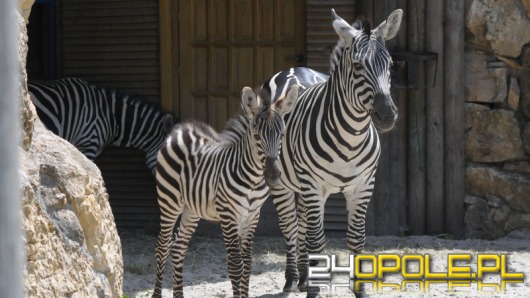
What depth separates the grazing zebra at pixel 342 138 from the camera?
234 inches

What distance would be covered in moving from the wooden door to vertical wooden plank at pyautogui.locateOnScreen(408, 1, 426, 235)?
1201 mm

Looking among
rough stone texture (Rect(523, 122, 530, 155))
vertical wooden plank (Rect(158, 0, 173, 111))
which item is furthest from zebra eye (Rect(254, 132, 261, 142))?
vertical wooden plank (Rect(158, 0, 173, 111))

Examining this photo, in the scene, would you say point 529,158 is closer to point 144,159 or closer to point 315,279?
point 315,279

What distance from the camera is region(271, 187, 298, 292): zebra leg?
679 centimetres

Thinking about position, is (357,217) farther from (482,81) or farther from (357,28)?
(482,81)

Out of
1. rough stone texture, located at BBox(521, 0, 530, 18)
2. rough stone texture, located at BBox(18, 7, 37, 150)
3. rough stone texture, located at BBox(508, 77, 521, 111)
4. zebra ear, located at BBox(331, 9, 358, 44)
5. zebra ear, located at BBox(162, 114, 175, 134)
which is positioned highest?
rough stone texture, located at BBox(521, 0, 530, 18)

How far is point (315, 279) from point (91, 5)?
15.8ft

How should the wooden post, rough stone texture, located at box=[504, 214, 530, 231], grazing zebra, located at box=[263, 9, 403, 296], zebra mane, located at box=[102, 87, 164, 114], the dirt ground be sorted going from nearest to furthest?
the wooden post, grazing zebra, located at box=[263, 9, 403, 296], the dirt ground, rough stone texture, located at box=[504, 214, 530, 231], zebra mane, located at box=[102, 87, 164, 114]

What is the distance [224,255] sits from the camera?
27.4ft

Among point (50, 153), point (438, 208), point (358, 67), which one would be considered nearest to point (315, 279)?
point (358, 67)

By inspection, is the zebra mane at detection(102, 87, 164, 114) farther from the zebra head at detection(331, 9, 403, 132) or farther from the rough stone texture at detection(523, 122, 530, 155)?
the rough stone texture at detection(523, 122, 530, 155)

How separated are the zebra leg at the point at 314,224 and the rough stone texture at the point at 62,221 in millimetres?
2468

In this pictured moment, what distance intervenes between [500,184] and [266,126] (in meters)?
3.98

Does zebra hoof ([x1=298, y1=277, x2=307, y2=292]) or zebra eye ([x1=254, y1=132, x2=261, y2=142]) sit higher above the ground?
zebra eye ([x1=254, y1=132, x2=261, y2=142])
